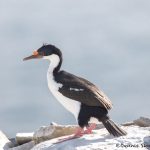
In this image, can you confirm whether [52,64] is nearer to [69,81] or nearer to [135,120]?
[69,81]

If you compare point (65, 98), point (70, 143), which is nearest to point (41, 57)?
point (65, 98)

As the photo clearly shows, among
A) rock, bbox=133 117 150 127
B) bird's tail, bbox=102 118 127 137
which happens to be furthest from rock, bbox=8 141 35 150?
bird's tail, bbox=102 118 127 137

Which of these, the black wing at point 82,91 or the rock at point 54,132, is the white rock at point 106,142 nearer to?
the black wing at point 82,91

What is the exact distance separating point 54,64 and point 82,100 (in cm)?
123

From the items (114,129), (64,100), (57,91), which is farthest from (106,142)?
(57,91)

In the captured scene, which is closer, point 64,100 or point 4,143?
point 64,100

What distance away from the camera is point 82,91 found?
13625 millimetres

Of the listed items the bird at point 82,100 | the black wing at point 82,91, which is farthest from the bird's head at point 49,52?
the black wing at point 82,91

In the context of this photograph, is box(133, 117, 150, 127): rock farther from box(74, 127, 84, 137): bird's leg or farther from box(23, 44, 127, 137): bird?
box(74, 127, 84, 137): bird's leg

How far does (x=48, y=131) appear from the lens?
1534 centimetres

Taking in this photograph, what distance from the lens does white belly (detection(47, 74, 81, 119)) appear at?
539 inches

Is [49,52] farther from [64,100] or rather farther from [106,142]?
[106,142]

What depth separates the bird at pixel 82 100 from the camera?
1343cm

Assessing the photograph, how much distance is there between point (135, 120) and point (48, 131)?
226 centimetres
